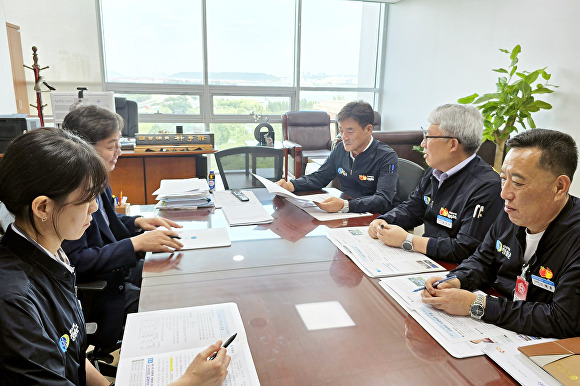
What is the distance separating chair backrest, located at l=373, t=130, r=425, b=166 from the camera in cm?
401

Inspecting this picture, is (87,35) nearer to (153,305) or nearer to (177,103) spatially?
(177,103)

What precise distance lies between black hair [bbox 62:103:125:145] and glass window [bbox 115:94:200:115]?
4.63m

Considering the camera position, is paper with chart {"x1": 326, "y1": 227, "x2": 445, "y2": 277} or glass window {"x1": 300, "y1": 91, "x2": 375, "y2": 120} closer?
paper with chart {"x1": 326, "y1": 227, "x2": 445, "y2": 277}

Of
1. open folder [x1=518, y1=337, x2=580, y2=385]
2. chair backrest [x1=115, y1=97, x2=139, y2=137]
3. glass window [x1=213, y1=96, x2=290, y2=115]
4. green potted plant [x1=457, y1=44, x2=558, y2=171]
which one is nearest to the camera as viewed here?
open folder [x1=518, y1=337, x2=580, y2=385]

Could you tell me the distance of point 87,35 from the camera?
18.5 feet

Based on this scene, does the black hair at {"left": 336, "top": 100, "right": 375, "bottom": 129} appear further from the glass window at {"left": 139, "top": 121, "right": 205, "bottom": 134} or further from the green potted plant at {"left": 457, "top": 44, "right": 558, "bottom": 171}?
the glass window at {"left": 139, "top": 121, "right": 205, "bottom": 134}

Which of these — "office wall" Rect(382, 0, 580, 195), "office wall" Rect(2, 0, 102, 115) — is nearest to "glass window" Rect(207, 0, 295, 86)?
"office wall" Rect(2, 0, 102, 115)

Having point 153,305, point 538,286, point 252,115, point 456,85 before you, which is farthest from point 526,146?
point 252,115

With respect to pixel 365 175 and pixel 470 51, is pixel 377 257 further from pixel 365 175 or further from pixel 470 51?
pixel 470 51

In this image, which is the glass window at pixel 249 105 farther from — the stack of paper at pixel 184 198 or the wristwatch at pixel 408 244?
the wristwatch at pixel 408 244

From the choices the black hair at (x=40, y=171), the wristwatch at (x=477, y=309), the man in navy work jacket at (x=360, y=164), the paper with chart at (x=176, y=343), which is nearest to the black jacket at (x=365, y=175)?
the man in navy work jacket at (x=360, y=164)

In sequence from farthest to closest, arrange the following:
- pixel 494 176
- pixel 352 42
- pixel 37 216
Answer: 1. pixel 352 42
2. pixel 494 176
3. pixel 37 216

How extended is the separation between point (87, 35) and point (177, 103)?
1508mm

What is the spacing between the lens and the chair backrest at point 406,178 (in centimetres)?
246
